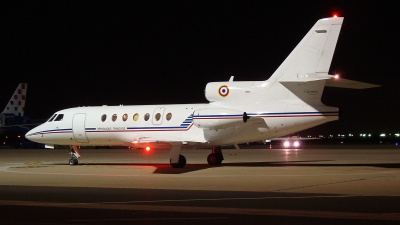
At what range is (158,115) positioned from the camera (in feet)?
88.6

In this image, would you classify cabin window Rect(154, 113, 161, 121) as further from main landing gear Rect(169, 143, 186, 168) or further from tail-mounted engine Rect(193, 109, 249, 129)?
tail-mounted engine Rect(193, 109, 249, 129)

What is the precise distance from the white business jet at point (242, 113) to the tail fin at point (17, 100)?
3987 centimetres

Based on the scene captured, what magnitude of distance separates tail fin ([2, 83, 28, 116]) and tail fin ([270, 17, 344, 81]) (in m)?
49.6

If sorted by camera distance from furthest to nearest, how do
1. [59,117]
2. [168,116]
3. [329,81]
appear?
[59,117] < [168,116] < [329,81]

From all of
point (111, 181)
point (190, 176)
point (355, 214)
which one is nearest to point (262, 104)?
point (190, 176)

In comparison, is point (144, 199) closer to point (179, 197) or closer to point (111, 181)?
point (179, 197)

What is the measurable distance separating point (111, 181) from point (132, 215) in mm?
8470

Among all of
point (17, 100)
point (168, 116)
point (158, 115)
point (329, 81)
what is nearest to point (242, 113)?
point (329, 81)

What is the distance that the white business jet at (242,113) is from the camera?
23.0 metres

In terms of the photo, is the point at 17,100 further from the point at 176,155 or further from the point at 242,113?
the point at 242,113

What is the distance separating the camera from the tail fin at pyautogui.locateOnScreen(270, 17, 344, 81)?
75.3 ft

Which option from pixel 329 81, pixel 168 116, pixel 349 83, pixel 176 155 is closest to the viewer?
pixel 349 83

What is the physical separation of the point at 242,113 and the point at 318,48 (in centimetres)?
425

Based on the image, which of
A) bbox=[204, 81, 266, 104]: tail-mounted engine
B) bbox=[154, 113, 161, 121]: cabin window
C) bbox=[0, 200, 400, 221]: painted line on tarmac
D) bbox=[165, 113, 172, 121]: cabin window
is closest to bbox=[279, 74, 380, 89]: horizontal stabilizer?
bbox=[204, 81, 266, 104]: tail-mounted engine
